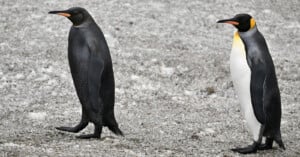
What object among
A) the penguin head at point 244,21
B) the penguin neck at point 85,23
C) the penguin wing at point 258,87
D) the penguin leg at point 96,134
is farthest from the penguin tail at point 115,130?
the penguin head at point 244,21

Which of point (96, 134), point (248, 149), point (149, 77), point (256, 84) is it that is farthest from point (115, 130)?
point (149, 77)

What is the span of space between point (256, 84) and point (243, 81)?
0.14 metres

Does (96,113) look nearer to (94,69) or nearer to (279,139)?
(94,69)

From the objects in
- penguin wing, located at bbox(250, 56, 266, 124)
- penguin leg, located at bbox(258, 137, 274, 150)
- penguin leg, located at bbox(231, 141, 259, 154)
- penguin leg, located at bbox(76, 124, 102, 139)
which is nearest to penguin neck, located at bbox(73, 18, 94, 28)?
penguin leg, located at bbox(76, 124, 102, 139)

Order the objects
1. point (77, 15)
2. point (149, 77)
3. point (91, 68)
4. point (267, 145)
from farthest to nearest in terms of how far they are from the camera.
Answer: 1. point (149, 77)
2. point (267, 145)
3. point (77, 15)
4. point (91, 68)

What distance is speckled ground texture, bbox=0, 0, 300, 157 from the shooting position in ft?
18.5

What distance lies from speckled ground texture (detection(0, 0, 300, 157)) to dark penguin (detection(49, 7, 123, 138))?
271mm

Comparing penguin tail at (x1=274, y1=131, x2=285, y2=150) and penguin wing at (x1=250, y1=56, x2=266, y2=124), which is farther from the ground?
penguin wing at (x1=250, y1=56, x2=266, y2=124)

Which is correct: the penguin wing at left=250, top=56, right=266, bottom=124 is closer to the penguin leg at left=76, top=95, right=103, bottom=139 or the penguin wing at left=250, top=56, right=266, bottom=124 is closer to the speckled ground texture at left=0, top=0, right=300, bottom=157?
the speckled ground texture at left=0, top=0, right=300, bottom=157

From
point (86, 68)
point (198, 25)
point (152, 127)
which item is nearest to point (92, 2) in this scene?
point (198, 25)

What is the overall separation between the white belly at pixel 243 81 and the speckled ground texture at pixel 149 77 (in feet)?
0.83

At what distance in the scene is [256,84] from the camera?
18.2ft

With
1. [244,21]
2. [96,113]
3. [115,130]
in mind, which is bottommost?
[115,130]

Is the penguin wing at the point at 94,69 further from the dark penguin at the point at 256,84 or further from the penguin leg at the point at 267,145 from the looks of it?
the penguin leg at the point at 267,145
